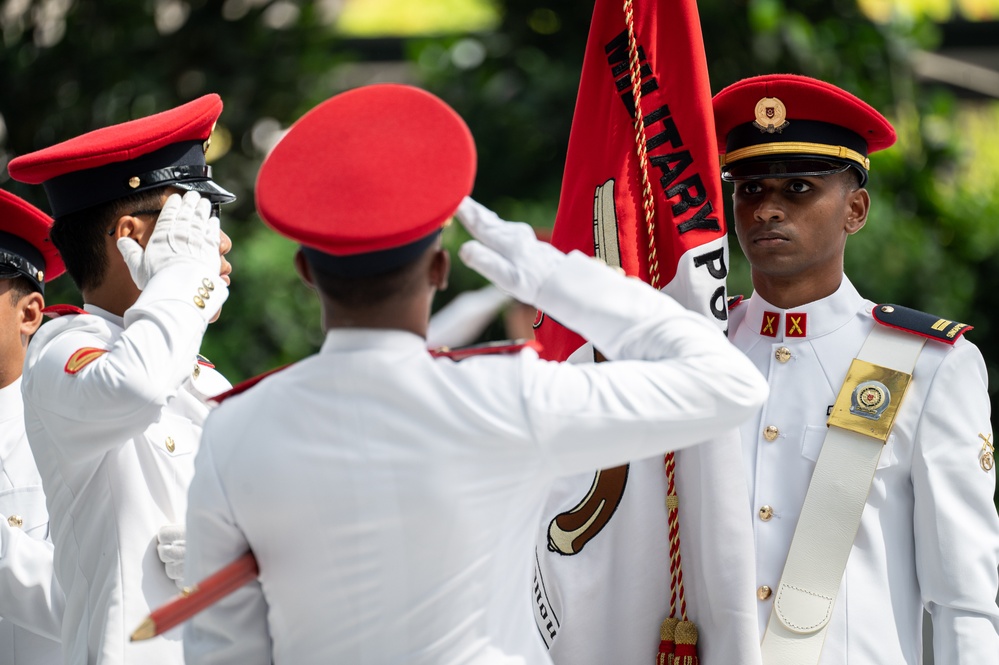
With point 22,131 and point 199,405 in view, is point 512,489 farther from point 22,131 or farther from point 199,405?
point 22,131

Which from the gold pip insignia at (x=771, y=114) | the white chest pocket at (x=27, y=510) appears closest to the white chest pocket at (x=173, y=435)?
the white chest pocket at (x=27, y=510)

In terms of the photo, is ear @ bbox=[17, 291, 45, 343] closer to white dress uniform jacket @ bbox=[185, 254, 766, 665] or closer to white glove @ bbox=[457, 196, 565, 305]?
white dress uniform jacket @ bbox=[185, 254, 766, 665]

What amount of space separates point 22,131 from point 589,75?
20.4 ft

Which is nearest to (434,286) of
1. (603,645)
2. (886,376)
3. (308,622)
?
(308,622)

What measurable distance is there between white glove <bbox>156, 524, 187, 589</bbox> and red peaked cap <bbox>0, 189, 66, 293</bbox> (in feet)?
3.95

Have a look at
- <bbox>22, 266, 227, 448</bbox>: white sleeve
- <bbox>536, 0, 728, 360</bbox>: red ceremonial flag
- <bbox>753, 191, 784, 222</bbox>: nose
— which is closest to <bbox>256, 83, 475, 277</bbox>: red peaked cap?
<bbox>22, 266, 227, 448</bbox>: white sleeve

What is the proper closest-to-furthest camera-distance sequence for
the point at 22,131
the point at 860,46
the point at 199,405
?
the point at 199,405 < the point at 22,131 < the point at 860,46

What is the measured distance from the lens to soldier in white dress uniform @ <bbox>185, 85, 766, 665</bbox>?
6.59 ft

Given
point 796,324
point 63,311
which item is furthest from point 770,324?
point 63,311

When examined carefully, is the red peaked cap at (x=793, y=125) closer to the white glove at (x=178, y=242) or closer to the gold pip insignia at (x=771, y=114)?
the gold pip insignia at (x=771, y=114)

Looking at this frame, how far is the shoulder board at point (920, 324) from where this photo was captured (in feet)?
10.0

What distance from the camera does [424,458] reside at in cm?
201

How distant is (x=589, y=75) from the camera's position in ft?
10.1

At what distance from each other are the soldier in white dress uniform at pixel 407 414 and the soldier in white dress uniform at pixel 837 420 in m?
1.01
